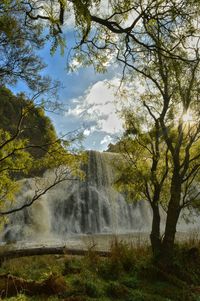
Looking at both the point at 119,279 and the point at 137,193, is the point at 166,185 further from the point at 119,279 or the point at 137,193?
the point at 119,279

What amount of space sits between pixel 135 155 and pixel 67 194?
64.5 ft

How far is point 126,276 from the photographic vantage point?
31.1ft

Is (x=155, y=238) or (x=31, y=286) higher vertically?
(x=155, y=238)

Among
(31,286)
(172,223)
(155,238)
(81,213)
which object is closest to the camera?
(31,286)

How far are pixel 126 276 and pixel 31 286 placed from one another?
3.15 meters

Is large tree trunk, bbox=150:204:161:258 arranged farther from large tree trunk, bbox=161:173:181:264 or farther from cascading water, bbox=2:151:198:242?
cascading water, bbox=2:151:198:242

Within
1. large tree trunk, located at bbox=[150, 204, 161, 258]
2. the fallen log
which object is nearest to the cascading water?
large tree trunk, located at bbox=[150, 204, 161, 258]

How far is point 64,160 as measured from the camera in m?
9.75

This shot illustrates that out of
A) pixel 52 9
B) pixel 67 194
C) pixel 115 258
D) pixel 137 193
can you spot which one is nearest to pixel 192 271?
pixel 115 258

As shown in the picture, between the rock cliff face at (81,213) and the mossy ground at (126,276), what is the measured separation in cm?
1614

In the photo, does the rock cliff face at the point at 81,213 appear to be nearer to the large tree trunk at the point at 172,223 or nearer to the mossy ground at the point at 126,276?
the mossy ground at the point at 126,276

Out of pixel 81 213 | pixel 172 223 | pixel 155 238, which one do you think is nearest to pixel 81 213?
pixel 81 213

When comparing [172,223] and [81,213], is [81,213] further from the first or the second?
[172,223]

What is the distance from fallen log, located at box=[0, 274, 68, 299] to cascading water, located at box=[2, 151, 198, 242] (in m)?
19.2
